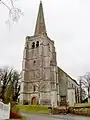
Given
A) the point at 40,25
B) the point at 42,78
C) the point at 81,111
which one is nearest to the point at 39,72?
the point at 42,78

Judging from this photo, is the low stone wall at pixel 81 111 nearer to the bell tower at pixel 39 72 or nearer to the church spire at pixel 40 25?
the bell tower at pixel 39 72

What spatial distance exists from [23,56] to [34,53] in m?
3.55

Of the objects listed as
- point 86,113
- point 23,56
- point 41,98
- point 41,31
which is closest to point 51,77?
point 41,98

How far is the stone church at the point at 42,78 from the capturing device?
54.2m

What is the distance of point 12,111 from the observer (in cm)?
1727

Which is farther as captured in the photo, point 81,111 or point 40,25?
point 40,25

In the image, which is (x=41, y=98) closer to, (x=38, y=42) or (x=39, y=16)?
(x=38, y=42)

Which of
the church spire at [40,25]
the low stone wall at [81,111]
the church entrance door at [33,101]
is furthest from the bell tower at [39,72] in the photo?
the low stone wall at [81,111]

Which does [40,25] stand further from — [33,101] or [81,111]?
[81,111]

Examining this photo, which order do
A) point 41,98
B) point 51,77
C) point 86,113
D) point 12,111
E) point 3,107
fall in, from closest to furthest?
point 3,107, point 12,111, point 86,113, point 41,98, point 51,77

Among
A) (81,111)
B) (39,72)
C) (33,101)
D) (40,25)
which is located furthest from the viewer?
(40,25)

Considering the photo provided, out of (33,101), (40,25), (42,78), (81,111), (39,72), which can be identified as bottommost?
(33,101)

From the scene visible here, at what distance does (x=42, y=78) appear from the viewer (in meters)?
55.5

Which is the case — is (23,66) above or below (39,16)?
below
